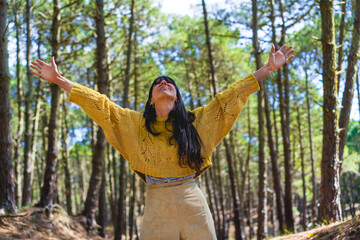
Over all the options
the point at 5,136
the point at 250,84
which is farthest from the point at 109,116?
A: the point at 5,136

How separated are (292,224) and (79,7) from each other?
35.0 ft

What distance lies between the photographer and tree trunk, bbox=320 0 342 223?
253 inches

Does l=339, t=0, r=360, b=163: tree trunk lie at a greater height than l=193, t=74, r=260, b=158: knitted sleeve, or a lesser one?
greater

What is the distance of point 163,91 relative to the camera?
319 cm

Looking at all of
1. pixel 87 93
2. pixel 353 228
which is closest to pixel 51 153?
pixel 87 93

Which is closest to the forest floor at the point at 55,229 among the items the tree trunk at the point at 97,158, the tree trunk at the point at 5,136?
the tree trunk at the point at 97,158

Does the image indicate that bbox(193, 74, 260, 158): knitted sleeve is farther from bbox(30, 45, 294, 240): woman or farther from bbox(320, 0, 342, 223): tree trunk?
bbox(320, 0, 342, 223): tree trunk

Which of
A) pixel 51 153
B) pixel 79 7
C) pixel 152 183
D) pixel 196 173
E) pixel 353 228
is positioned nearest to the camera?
pixel 152 183

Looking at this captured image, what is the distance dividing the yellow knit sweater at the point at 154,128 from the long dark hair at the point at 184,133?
5 cm

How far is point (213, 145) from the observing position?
3227mm

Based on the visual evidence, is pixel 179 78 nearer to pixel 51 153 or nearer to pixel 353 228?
pixel 51 153

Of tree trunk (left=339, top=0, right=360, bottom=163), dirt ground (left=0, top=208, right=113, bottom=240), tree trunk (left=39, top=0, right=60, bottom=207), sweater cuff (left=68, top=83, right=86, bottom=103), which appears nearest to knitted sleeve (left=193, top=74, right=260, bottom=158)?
sweater cuff (left=68, top=83, right=86, bottom=103)

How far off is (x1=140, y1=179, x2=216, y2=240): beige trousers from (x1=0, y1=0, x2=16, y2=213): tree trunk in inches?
195

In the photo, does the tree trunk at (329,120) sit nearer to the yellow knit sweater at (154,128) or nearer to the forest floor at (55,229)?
the forest floor at (55,229)
